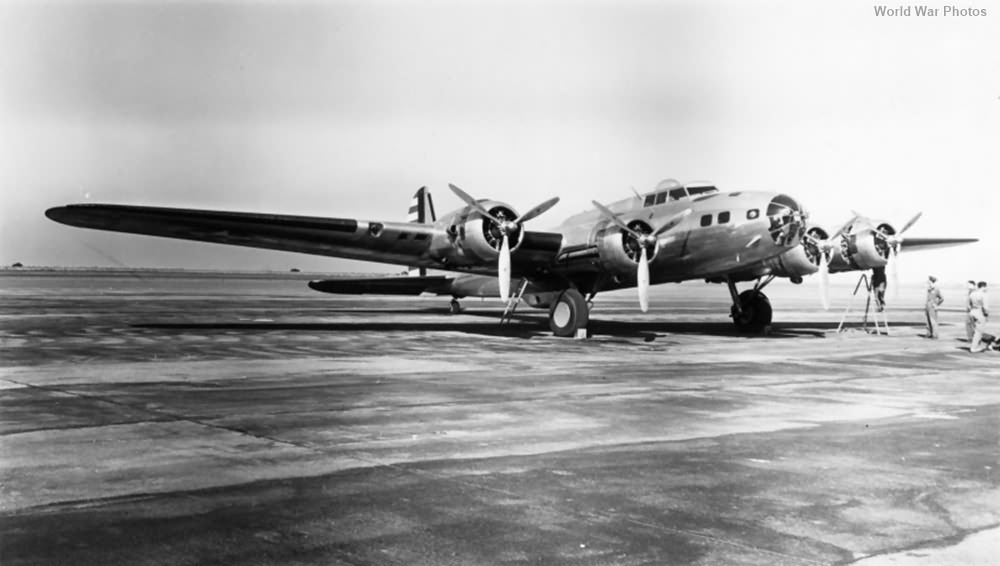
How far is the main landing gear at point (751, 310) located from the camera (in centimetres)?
2375

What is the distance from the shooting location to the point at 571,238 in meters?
21.6

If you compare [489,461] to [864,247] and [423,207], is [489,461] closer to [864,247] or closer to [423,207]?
[864,247]

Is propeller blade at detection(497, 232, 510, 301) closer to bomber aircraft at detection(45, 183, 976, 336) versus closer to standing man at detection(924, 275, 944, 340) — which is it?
bomber aircraft at detection(45, 183, 976, 336)

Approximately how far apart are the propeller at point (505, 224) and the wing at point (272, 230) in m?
1.32

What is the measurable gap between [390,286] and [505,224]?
11.3 m

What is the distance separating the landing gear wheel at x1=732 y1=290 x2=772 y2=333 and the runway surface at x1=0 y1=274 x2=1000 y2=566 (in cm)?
876

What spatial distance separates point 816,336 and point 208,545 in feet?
69.4

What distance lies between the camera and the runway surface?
4746 millimetres

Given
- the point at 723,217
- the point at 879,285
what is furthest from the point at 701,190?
the point at 879,285

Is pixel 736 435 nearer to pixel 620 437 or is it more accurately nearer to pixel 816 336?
pixel 620 437

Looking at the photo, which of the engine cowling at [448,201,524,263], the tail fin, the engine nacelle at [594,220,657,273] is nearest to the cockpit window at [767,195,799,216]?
the engine nacelle at [594,220,657,273]

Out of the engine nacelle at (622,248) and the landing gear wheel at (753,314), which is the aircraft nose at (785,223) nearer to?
the engine nacelle at (622,248)

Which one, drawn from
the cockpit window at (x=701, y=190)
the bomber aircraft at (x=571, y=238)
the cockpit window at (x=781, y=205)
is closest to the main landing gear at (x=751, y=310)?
the bomber aircraft at (x=571, y=238)

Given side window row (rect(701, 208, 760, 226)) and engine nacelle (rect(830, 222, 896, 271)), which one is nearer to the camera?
side window row (rect(701, 208, 760, 226))
